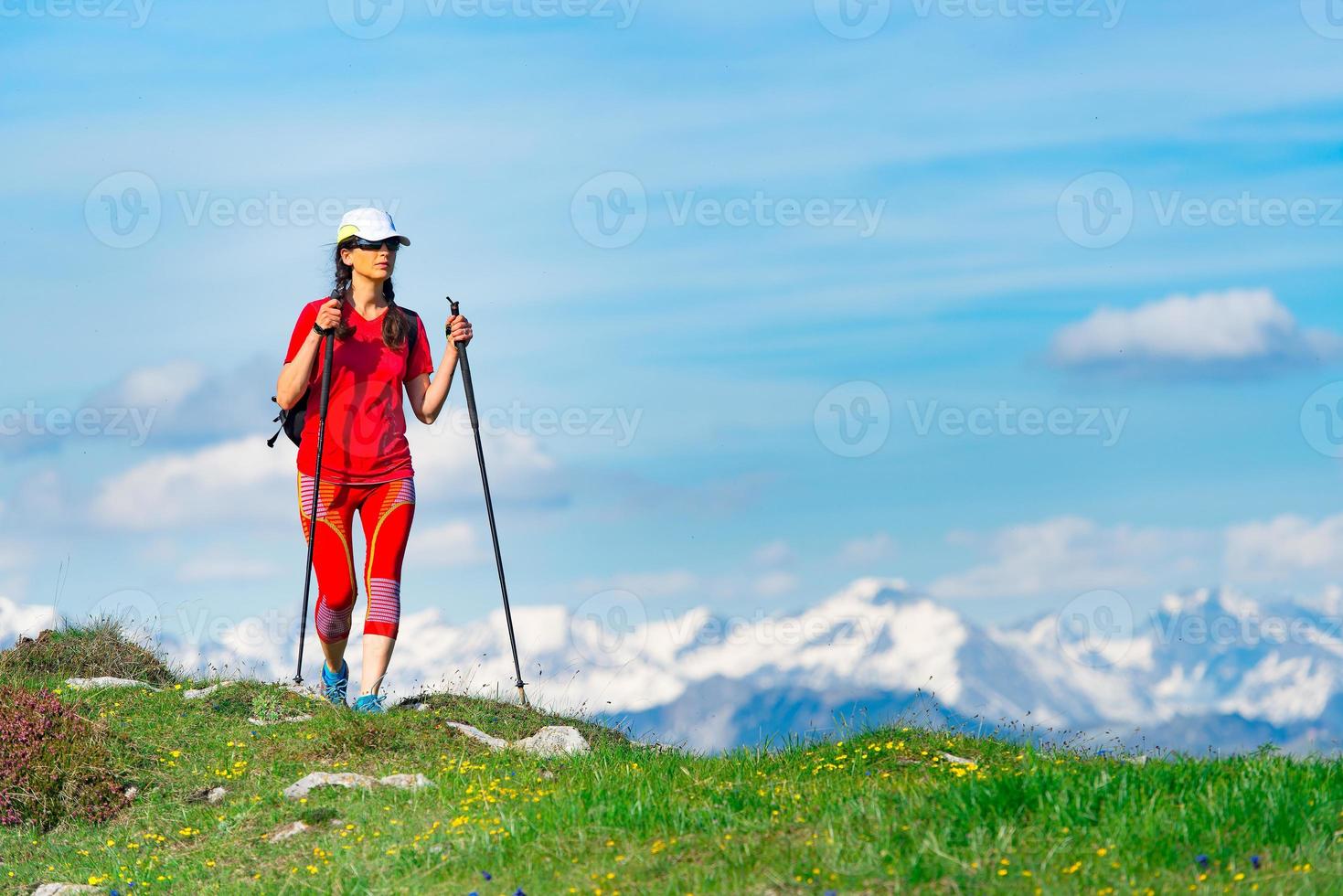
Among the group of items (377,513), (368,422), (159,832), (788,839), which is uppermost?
(368,422)

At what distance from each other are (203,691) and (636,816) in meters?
8.07

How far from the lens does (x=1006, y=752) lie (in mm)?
10695

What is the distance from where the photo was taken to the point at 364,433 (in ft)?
43.5

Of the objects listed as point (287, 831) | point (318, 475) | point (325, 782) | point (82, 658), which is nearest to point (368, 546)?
point (318, 475)

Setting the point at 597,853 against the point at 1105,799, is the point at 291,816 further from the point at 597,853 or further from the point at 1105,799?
the point at 1105,799

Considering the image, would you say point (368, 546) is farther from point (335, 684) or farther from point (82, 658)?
point (82, 658)

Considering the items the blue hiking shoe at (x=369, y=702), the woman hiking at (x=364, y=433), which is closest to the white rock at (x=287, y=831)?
the blue hiking shoe at (x=369, y=702)

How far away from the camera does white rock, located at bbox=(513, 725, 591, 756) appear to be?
37.2 ft

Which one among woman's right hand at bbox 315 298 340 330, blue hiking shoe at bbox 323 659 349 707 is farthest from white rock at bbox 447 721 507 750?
woman's right hand at bbox 315 298 340 330

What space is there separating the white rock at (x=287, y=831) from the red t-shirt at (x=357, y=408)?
4.73m

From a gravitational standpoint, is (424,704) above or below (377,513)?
below

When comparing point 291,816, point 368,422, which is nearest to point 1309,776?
point 291,816

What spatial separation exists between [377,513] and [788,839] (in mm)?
7154

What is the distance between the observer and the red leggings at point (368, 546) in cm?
1309
